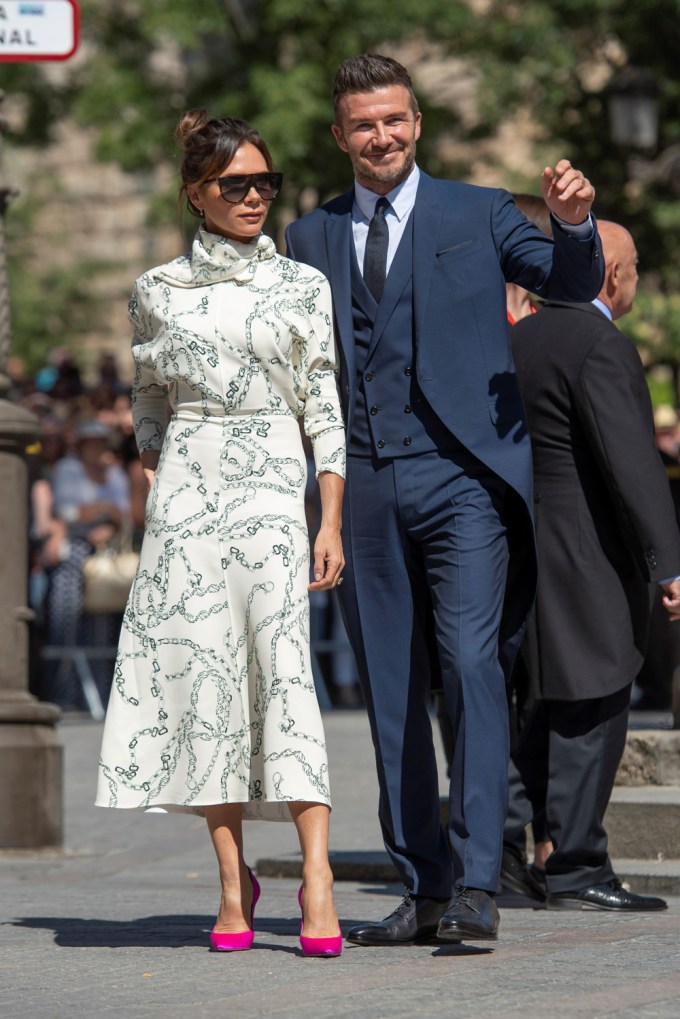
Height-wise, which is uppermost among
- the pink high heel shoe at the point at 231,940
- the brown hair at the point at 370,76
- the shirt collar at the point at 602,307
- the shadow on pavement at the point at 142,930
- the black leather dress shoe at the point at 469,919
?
the brown hair at the point at 370,76

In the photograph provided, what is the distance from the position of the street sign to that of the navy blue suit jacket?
2.75m

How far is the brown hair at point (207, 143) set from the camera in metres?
5.63

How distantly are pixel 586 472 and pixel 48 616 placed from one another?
8.88 metres

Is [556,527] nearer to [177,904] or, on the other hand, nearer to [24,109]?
[177,904]

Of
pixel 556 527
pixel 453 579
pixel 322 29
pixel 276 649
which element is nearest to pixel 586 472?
pixel 556 527

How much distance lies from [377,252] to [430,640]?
1049 millimetres

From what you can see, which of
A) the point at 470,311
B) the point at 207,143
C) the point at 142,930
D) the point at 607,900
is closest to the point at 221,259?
the point at 207,143

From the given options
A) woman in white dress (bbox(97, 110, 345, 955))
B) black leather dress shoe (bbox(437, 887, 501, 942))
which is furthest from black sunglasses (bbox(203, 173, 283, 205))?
black leather dress shoe (bbox(437, 887, 501, 942))

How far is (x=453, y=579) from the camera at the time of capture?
18.2ft

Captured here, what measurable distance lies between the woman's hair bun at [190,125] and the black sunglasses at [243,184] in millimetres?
138

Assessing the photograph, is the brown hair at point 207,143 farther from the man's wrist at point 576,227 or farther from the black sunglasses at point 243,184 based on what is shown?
the man's wrist at point 576,227

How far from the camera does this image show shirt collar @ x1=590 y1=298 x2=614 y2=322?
6640 mm

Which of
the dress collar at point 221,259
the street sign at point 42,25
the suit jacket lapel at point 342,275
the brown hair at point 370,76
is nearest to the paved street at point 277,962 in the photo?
the suit jacket lapel at point 342,275

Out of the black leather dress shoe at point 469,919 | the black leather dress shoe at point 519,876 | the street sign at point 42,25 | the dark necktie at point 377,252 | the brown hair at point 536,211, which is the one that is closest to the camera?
the black leather dress shoe at point 469,919
